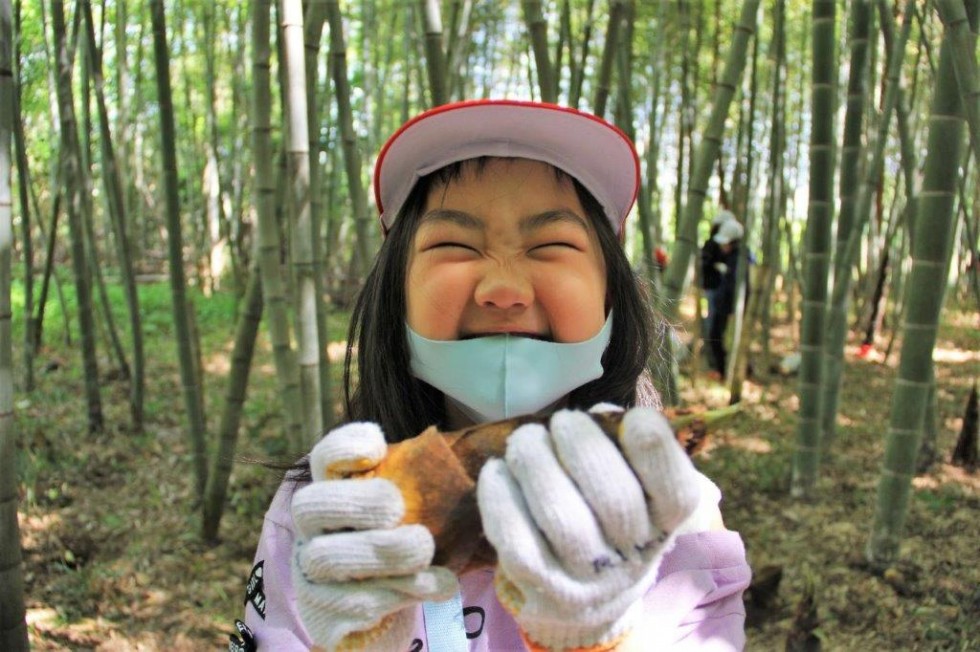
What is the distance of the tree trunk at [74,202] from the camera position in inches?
151

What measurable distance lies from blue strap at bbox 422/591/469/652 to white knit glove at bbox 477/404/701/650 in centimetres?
31

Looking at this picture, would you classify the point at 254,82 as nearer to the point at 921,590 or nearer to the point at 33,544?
the point at 33,544

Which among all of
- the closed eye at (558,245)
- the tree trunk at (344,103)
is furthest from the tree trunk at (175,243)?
the closed eye at (558,245)

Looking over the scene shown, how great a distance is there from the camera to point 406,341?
119 cm

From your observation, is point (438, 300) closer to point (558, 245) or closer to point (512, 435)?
point (558, 245)

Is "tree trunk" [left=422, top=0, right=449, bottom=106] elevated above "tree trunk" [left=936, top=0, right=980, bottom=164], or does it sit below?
above

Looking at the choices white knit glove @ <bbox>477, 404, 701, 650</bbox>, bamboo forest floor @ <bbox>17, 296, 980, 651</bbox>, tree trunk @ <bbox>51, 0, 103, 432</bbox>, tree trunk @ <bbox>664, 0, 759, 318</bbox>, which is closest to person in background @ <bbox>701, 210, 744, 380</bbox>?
bamboo forest floor @ <bbox>17, 296, 980, 651</bbox>

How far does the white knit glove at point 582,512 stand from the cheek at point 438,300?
0.35m

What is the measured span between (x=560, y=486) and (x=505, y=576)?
0.14 metres

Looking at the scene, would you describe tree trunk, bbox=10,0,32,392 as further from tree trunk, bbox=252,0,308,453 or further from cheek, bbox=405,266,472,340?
cheek, bbox=405,266,472,340

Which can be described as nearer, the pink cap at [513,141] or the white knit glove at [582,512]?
the white knit glove at [582,512]

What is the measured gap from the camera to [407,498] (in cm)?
79

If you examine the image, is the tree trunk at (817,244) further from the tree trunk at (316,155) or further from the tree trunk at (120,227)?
the tree trunk at (120,227)

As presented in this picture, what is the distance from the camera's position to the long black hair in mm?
1176
